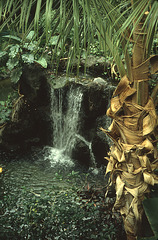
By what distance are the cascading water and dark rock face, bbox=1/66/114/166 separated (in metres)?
0.09

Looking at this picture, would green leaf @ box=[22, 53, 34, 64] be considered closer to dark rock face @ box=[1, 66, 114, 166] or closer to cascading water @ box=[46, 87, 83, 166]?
dark rock face @ box=[1, 66, 114, 166]

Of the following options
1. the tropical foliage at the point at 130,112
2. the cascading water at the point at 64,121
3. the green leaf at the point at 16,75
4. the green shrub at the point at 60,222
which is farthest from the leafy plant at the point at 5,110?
the tropical foliage at the point at 130,112

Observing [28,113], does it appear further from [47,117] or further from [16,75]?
[16,75]

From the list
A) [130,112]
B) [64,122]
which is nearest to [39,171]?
[64,122]

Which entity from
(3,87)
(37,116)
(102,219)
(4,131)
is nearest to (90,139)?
(37,116)

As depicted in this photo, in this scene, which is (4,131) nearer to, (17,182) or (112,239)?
(17,182)

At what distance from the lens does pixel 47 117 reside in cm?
615

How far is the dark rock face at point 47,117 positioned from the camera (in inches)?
206

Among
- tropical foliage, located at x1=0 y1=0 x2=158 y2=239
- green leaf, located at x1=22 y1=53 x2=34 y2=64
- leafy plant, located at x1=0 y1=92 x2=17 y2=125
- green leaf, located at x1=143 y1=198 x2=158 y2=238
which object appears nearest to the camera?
tropical foliage, located at x1=0 y1=0 x2=158 y2=239

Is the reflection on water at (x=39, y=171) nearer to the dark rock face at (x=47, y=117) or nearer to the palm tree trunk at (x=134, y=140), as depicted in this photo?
the dark rock face at (x=47, y=117)

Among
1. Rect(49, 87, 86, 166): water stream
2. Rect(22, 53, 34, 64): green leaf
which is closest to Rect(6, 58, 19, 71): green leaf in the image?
Rect(22, 53, 34, 64): green leaf

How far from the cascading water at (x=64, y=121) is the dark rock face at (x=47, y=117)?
3.6 inches

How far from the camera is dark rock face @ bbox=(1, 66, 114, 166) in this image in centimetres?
523

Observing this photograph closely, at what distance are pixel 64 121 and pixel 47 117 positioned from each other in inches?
19.8
